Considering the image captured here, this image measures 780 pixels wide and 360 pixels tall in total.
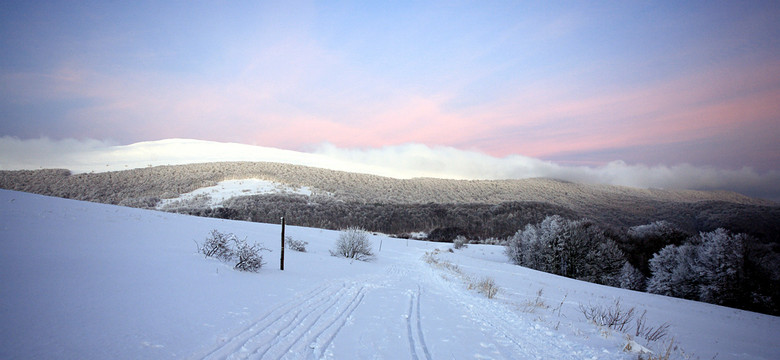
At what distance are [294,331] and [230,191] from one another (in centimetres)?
6317

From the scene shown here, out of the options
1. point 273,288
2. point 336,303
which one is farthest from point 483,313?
point 273,288

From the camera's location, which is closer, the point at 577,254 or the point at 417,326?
the point at 417,326

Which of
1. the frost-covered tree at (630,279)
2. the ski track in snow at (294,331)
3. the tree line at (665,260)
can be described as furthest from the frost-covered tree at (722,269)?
the ski track in snow at (294,331)

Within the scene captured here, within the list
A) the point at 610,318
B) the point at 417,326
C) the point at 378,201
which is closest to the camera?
the point at 417,326

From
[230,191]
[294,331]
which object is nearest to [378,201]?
[230,191]

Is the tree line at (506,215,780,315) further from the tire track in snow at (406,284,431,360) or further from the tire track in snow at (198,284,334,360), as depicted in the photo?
the tire track in snow at (198,284,334,360)

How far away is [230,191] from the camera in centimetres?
5988

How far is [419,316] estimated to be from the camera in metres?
5.86

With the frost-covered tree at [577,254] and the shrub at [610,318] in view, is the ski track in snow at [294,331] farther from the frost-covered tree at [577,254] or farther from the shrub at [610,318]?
the frost-covered tree at [577,254]

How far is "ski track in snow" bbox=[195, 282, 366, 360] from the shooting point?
3521 millimetres

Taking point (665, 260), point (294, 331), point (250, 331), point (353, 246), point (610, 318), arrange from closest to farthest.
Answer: point (250, 331)
point (294, 331)
point (610, 318)
point (353, 246)
point (665, 260)

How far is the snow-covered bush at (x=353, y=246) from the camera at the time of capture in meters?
20.2

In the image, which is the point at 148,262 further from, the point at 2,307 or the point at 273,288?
the point at 2,307

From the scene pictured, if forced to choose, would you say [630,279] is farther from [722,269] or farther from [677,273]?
[722,269]
